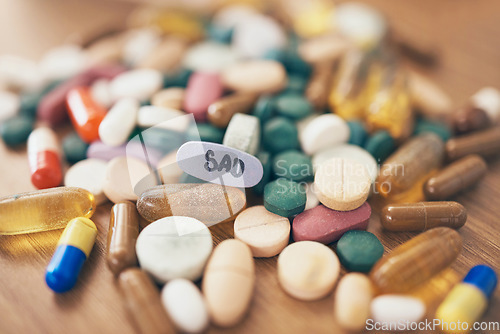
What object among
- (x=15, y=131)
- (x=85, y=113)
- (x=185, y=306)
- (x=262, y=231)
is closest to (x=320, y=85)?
(x=262, y=231)

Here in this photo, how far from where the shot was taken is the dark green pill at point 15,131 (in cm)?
129

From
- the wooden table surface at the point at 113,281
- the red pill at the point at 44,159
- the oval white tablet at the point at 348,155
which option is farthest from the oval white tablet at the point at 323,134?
the red pill at the point at 44,159

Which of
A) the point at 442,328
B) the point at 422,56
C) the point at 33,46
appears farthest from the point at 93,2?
the point at 442,328

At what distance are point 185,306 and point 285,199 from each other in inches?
14.3

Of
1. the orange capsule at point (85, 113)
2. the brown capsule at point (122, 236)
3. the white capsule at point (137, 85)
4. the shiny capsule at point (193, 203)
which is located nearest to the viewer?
the brown capsule at point (122, 236)

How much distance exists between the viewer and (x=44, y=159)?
1146 millimetres

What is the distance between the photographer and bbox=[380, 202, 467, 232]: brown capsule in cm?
100

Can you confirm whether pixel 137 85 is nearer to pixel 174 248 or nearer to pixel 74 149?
pixel 74 149

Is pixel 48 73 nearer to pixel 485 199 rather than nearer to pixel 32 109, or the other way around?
pixel 32 109

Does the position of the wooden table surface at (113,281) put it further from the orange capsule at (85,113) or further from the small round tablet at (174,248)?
the orange capsule at (85,113)

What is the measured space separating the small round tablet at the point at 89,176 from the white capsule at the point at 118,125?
8 centimetres

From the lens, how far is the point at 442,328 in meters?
0.83

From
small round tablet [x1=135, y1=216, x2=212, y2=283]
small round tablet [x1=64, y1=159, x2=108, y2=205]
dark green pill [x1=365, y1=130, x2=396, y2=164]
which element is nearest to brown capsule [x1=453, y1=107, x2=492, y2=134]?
dark green pill [x1=365, y1=130, x2=396, y2=164]

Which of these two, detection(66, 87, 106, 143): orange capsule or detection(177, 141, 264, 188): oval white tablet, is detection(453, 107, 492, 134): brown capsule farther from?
detection(66, 87, 106, 143): orange capsule
